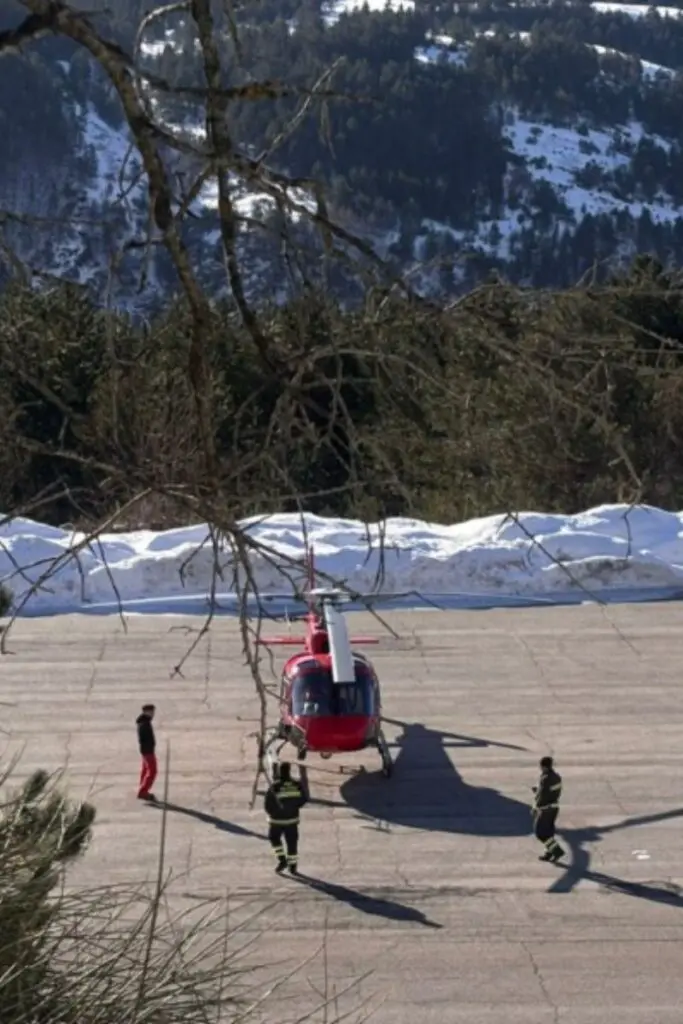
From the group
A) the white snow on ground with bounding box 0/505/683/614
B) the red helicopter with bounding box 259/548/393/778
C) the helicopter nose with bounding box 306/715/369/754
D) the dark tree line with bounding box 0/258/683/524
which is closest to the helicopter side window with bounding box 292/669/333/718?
the red helicopter with bounding box 259/548/393/778

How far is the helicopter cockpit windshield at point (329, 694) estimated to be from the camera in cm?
1300

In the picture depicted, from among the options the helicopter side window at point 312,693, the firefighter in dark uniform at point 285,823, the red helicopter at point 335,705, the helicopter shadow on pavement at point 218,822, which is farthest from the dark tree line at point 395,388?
the helicopter side window at point 312,693

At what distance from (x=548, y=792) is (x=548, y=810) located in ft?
0.53

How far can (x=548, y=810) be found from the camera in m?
11.1

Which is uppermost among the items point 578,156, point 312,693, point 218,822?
point 312,693

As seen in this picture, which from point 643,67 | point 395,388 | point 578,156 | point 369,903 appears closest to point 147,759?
point 369,903

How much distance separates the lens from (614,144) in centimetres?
16788

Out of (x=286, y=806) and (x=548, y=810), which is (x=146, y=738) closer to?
(x=286, y=806)

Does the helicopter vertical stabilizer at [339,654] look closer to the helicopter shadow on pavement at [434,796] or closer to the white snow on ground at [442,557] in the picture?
the helicopter shadow on pavement at [434,796]

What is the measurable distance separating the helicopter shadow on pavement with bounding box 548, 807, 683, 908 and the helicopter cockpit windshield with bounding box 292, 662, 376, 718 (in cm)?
213

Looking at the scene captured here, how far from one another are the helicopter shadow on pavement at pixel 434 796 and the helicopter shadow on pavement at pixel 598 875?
45 centimetres

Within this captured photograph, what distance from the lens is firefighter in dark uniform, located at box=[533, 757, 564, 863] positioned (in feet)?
36.3

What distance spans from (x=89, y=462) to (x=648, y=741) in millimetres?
11933

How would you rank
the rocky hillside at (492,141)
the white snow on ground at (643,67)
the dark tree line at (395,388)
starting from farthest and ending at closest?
the white snow on ground at (643,67) < the rocky hillside at (492,141) < the dark tree line at (395,388)
